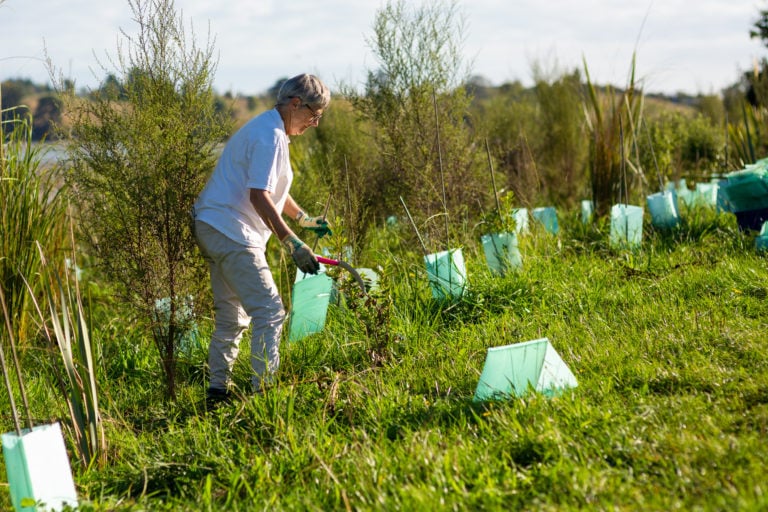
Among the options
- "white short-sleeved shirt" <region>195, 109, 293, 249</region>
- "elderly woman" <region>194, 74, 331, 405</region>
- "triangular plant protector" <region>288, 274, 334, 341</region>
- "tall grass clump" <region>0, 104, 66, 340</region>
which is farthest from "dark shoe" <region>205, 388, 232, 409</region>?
"tall grass clump" <region>0, 104, 66, 340</region>

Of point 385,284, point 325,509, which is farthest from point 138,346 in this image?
point 325,509

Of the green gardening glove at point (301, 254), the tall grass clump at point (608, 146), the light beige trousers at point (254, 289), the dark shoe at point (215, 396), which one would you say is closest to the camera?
the green gardening glove at point (301, 254)

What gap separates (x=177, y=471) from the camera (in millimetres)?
2713

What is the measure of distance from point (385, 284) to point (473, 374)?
0.65 meters

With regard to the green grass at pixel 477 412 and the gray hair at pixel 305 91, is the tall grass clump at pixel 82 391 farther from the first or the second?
the gray hair at pixel 305 91

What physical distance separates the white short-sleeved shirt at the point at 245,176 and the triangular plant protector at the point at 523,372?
1233 millimetres

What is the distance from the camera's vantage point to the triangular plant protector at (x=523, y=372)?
2783 millimetres

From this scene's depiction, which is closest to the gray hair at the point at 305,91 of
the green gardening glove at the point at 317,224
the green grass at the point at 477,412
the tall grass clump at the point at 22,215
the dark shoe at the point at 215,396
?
the green gardening glove at the point at 317,224

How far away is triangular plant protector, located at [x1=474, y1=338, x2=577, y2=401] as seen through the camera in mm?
2783

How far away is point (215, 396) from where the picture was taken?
135 inches

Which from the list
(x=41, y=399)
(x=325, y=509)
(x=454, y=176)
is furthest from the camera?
(x=454, y=176)

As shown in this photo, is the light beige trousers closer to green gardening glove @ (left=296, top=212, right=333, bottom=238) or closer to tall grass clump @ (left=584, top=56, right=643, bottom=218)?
green gardening glove @ (left=296, top=212, right=333, bottom=238)

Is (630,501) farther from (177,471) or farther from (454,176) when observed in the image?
(454,176)

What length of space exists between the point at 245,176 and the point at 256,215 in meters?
0.20
